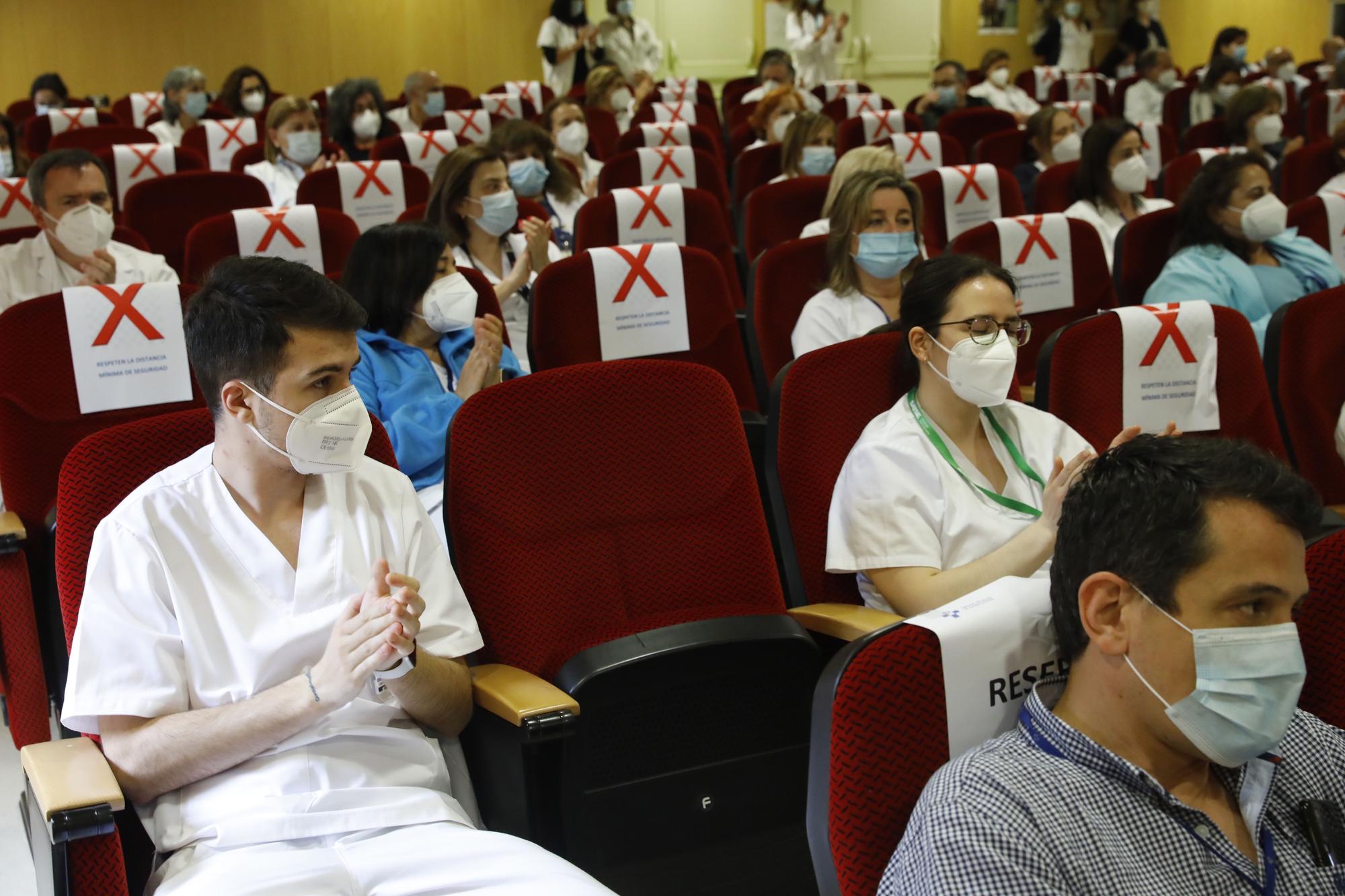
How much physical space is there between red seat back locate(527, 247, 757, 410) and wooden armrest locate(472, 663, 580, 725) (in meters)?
1.36

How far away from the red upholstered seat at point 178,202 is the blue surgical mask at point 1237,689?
12.6 feet

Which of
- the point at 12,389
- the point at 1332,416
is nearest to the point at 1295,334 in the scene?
the point at 1332,416

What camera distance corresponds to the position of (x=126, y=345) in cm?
250

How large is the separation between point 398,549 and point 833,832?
729 millimetres

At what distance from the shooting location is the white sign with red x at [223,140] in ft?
24.7

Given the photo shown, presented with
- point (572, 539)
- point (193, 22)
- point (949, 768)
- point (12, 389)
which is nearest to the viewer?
point (949, 768)

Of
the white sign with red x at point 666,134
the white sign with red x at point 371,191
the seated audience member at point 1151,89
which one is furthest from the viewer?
the seated audience member at point 1151,89

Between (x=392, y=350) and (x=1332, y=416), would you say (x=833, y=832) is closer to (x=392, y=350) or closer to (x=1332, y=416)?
(x=392, y=350)

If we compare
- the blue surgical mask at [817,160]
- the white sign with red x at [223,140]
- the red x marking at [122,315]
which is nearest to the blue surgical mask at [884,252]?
the red x marking at [122,315]

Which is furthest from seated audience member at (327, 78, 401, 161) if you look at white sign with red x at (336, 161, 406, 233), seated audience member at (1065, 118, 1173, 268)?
seated audience member at (1065, 118, 1173, 268)

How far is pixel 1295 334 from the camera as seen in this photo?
2.76m

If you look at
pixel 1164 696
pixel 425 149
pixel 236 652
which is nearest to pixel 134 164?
pixel 425 149

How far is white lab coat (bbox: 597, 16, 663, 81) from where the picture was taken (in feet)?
37.9

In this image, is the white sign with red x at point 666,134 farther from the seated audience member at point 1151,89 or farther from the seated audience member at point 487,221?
the seated audience member at point 1151,89
